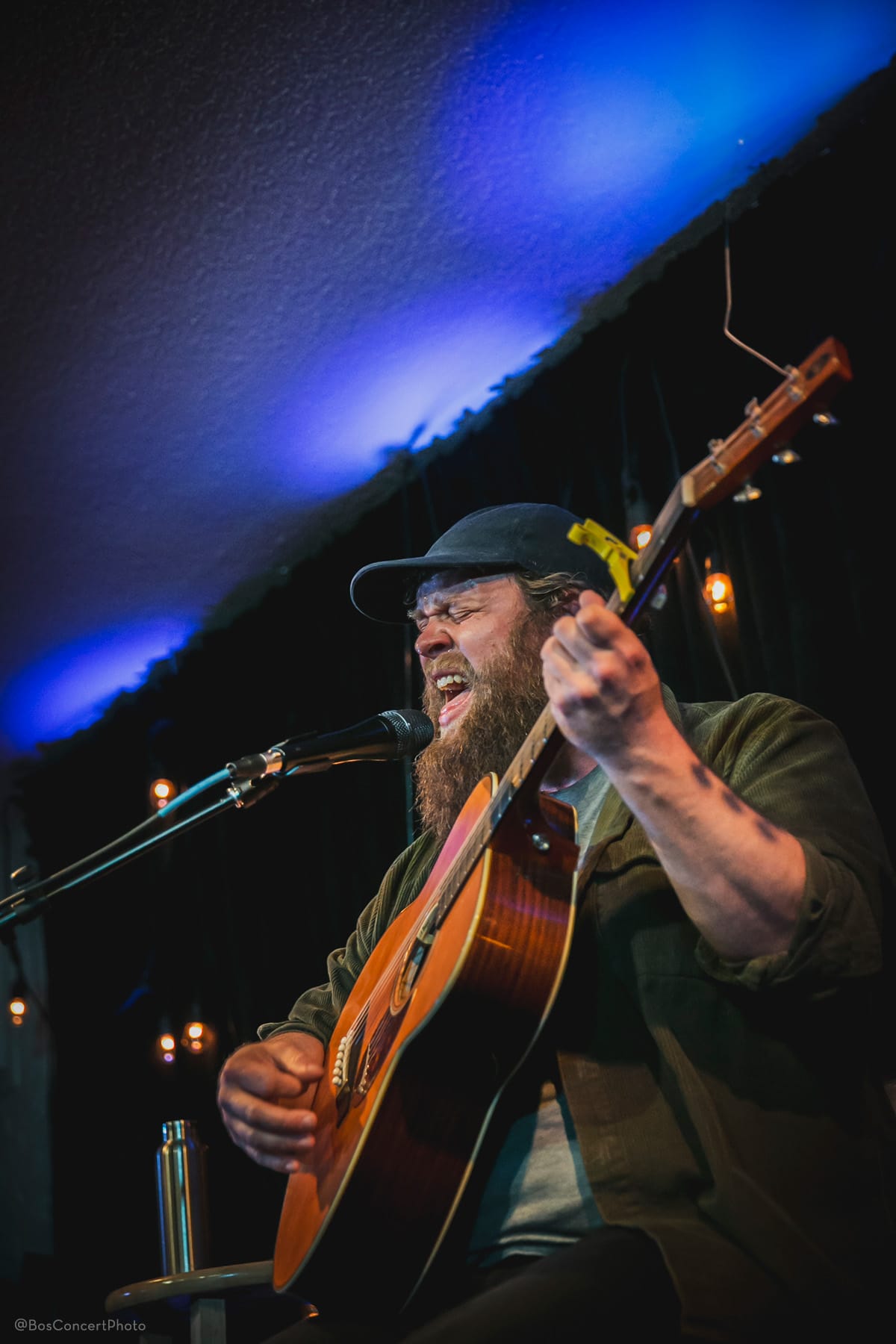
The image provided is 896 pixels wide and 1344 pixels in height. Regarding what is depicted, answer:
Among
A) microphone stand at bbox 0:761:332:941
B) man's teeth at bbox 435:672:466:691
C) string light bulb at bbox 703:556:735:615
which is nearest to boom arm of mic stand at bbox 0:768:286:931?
microphone stand at bbox 0:761:332:941

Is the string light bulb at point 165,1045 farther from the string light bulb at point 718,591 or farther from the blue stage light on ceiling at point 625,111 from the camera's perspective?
the blue stage light on ceiling at point 625,111

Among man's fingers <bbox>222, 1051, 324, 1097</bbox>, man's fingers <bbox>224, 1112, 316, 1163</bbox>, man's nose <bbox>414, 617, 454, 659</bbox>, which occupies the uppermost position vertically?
man's nose <bbox>414, 617, 454, 659</bbox>

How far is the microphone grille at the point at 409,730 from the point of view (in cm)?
226

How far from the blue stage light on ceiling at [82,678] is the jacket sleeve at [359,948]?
12.5 ft

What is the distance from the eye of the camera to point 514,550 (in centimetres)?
264

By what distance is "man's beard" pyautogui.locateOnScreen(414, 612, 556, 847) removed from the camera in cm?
251

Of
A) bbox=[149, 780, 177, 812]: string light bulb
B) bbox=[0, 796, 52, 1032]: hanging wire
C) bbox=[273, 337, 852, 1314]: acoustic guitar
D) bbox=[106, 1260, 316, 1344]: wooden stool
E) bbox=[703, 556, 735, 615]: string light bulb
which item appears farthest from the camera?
bbox=[0, 796, 52, 1032]: hanging wire

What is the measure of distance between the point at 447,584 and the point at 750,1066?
153cm

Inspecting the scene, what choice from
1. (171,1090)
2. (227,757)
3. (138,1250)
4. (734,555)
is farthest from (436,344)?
(138,1250)

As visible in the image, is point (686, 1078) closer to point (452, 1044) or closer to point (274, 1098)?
point (452, 1044)

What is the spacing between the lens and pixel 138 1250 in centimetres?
574

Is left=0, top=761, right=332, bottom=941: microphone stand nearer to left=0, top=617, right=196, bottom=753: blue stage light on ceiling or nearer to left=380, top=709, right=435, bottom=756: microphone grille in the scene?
left=380, top=709, right=435, bottom=756: microphone grille

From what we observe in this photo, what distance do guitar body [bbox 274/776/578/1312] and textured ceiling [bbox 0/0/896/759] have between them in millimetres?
2556

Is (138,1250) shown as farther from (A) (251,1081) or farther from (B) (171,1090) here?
(A) (251,1081)
